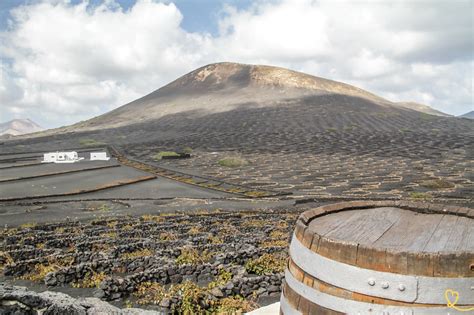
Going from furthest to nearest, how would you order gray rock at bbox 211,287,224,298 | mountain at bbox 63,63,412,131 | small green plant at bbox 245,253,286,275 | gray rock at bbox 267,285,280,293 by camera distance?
mountain at bbox 63,63,412,131 < small green plant at bbox 245,253,286,275 < gray rock at bbox 267,285,280,293 < gray rock at bbox 211,287,224,298

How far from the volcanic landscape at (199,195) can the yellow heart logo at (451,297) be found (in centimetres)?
851

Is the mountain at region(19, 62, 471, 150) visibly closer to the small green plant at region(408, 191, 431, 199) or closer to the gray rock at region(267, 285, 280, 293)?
the small green plant at region(408, 191, 431, 199)

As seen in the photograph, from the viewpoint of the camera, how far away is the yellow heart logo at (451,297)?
3.76 meters

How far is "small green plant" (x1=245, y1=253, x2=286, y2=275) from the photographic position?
1622 centimetres

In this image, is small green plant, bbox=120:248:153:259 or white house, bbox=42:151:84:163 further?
white house, bbox=42:151:84:163

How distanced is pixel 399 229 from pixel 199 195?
4139 cm

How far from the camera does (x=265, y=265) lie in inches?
651

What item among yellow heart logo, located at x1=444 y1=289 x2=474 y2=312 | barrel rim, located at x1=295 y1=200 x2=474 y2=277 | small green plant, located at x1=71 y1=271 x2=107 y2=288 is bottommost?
small green plant, located at x1=71 y1=271 x2=107 y2=288

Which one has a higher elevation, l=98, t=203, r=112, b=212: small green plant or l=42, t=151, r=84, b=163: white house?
l=42, t=151, r=84, b=163: white house

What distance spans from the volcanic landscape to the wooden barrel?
7.33 m

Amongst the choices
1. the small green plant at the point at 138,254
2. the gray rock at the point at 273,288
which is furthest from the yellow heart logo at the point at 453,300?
the small green plant at the point at 138,254

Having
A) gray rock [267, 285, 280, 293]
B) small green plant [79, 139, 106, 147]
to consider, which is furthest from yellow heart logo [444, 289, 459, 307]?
small green plant [79, 139, 106, 147]

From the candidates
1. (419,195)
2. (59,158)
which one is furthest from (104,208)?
(59,158)

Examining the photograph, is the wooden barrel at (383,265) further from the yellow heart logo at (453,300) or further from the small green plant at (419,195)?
the small green plant at (419,195)
